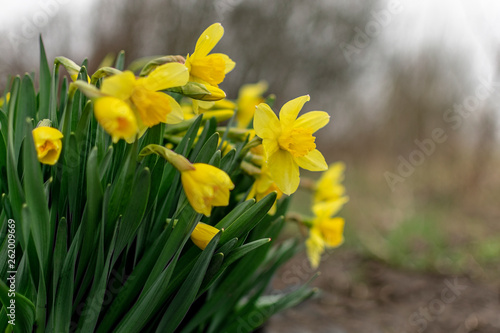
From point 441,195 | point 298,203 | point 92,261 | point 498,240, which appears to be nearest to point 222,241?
point 92,261

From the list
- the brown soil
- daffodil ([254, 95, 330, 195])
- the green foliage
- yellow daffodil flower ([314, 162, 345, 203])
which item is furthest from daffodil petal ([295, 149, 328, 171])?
the brown soil

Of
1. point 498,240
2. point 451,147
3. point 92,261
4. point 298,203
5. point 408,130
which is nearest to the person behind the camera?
point 92,261

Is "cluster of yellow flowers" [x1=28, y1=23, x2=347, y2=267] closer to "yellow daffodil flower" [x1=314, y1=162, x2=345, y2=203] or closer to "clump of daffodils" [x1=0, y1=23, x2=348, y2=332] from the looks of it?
"clump of daffodils" [x1=0, y1=23, x2=348, y2=332]

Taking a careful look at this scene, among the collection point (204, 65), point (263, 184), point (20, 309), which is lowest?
point (20, 309)

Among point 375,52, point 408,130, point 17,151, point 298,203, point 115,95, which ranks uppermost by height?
point 115,95

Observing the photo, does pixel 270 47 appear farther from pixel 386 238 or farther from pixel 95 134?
pixel 95 134

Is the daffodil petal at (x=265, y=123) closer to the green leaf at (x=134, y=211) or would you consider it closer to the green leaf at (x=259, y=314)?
the green leaf at (x=134, y=211)

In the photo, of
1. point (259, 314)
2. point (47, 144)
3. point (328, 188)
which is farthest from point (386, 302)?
point (47, 144)

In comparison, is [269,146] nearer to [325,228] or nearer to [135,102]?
[135,102]
